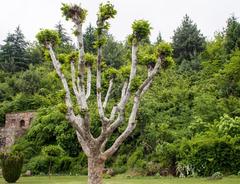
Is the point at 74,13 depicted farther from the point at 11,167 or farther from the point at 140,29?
the point at 11,167

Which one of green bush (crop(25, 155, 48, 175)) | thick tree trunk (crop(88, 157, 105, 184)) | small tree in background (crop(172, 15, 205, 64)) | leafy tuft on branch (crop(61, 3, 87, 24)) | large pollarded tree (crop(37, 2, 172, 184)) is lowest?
thick tree trunk (crop(88, 157, 105, 184))

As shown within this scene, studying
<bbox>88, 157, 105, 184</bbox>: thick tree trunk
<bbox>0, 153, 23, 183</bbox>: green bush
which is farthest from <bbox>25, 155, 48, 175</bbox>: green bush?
<bbox>88, 157, 105, 184</bbox>: thick tree trunk

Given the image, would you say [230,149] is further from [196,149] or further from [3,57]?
[3,57]

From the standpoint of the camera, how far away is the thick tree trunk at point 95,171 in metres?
11.8

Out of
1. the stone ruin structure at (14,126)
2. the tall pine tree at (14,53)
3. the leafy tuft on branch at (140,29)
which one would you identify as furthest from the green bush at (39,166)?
the tall pine tree at (14,53)

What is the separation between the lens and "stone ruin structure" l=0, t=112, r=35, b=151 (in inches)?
1195

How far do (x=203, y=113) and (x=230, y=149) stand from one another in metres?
3.82

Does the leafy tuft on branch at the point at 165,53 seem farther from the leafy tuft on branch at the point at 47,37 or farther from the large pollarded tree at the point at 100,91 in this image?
the leafy tuft on branch at the point at 47,37

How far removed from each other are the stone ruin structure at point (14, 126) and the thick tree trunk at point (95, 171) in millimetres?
19365

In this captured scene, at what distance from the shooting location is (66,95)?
12.7 meters

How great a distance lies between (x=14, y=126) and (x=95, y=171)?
19.9 metres

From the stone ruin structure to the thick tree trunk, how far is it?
1937cm

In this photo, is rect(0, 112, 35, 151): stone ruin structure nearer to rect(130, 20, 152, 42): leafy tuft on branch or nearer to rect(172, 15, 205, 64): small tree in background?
rect(172, 15, 205, 64): small tree in background

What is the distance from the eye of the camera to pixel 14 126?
30.5m
